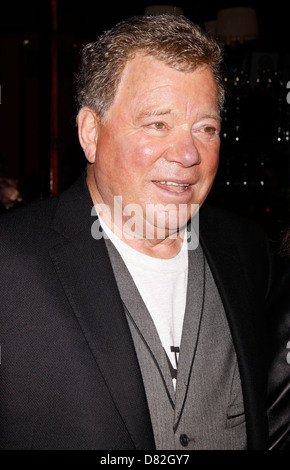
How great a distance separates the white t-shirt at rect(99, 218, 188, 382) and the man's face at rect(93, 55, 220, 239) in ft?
0.48

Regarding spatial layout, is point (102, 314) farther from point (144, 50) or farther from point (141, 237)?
point (144, 50)

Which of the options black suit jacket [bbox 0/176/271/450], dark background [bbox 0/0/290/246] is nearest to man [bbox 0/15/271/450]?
black suit jacket [bbox 0/176/271/450]

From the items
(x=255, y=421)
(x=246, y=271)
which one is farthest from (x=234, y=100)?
(x=255, y=421)

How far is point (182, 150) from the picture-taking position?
1.36m

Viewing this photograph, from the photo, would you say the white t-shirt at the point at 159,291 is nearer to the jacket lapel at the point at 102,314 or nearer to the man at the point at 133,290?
the man at the point at 133,290

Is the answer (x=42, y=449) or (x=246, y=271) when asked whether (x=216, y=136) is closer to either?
(x=246, y=271)

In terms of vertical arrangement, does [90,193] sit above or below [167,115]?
below

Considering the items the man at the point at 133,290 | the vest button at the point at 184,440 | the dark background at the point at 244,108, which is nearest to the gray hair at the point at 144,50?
the man at the point at 133,290

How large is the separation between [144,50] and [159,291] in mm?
706

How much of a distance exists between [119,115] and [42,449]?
3.01 ft

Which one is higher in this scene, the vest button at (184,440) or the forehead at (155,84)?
the forehead at (155,84)

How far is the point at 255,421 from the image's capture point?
1470 millimetres

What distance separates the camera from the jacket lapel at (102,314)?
50.1 inches

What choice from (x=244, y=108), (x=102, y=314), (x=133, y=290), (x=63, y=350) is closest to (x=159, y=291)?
(x=133, y=290)
